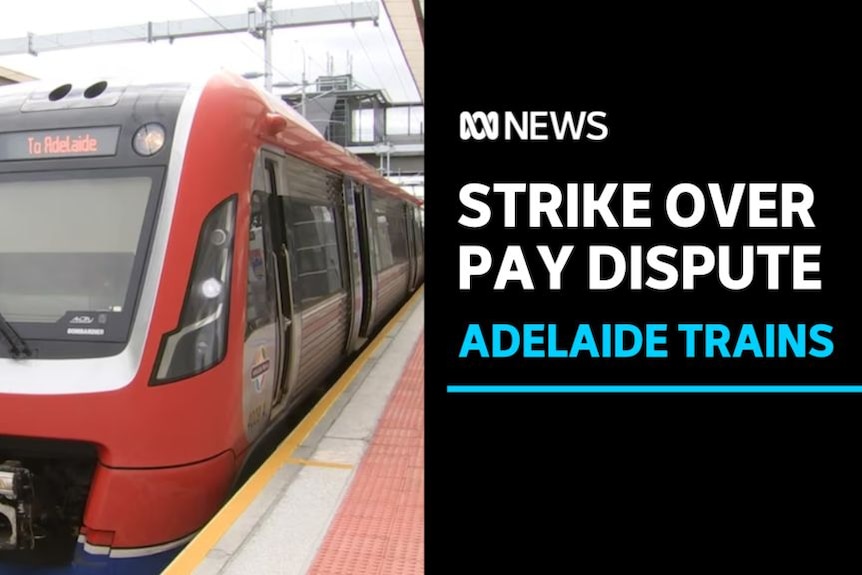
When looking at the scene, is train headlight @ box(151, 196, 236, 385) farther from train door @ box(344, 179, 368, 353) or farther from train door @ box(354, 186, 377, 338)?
train door @ box(354, 186, 377, 338)

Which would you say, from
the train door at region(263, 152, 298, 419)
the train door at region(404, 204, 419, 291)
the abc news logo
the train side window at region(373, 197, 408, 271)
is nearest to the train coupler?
the train door at region(263, 152, 298, 419)

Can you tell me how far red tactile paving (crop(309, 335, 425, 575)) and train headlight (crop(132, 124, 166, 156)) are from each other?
1.88m

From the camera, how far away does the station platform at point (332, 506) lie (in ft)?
7.93

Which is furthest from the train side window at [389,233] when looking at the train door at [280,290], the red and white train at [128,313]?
the red and white train at [128,313]

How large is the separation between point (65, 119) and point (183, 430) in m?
1.67

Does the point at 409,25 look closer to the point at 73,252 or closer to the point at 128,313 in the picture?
the point at 73,252

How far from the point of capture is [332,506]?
2848mm

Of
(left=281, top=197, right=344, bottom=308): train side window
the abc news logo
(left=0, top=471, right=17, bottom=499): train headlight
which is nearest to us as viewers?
the abc news logo

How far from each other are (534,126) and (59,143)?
98.8 inches

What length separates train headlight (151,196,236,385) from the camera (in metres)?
2.79

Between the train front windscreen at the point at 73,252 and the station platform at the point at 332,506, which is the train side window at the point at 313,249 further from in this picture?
the train front windscreen at the point at 73,252

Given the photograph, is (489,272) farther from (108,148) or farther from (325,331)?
(325,331)

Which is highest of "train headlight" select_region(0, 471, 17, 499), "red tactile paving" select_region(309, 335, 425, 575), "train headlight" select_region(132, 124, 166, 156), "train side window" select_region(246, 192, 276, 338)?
"train headlight" select_region(132, 124, 166, 156)

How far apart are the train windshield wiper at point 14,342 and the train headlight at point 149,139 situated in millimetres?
997
